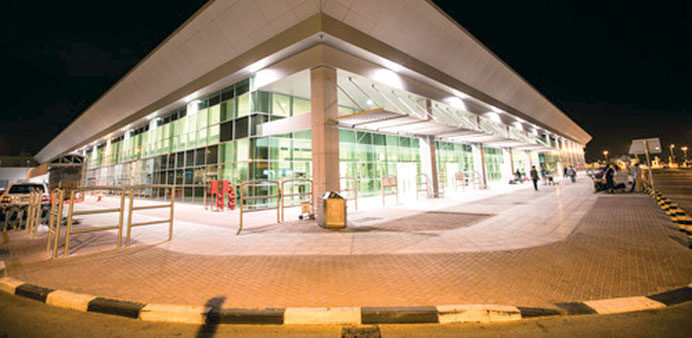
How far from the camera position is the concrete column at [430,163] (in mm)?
17688

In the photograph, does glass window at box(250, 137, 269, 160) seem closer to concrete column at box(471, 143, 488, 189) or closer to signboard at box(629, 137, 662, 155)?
signboard at box(629, 137, 662, 155)

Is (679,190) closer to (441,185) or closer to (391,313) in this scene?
(441,185)

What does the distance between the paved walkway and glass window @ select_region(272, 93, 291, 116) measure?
978 cm

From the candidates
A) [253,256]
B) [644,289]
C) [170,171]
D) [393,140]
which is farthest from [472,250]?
[170,171]

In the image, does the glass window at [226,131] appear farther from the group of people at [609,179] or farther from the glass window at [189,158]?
the group of people at [609,179]

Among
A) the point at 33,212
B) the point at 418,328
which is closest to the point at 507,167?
the point at 418,328

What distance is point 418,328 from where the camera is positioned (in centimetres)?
264

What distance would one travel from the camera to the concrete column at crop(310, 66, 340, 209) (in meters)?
11.1

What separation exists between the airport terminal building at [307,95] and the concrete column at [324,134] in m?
0.05

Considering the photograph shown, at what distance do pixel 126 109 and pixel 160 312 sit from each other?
29775 millimetres

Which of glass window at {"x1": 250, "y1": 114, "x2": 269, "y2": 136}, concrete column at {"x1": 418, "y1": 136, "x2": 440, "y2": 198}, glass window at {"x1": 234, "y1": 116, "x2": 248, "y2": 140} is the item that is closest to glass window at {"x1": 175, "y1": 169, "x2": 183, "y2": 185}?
glass window at {"x1": 234, "y1": 116, "x2": 248, "y2": 140}

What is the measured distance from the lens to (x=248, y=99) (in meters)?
15.2

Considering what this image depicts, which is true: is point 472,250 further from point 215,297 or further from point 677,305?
point 215,297

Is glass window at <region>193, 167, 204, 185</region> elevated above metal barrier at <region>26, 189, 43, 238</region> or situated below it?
above
